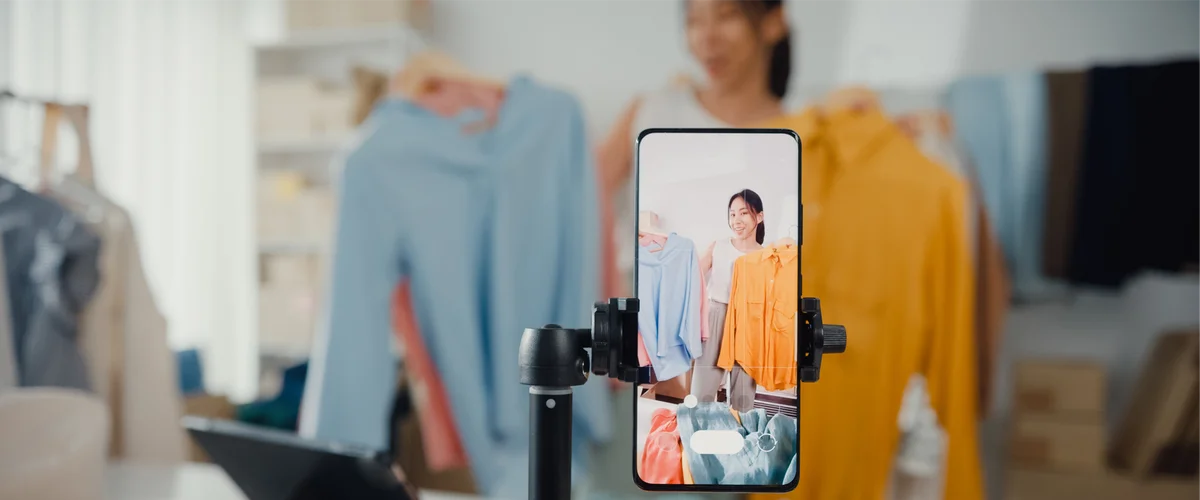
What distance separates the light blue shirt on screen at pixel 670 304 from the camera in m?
0.35

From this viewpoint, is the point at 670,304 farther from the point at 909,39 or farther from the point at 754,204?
the point at 909,39

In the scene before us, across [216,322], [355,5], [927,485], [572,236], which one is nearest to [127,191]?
[216,322]

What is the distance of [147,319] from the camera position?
4.51 feet

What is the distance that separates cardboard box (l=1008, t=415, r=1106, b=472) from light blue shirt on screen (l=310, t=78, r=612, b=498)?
42.5 inches

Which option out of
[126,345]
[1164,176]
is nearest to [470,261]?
[126,345]

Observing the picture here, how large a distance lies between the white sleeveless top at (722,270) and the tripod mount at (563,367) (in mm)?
43

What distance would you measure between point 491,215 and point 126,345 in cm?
73

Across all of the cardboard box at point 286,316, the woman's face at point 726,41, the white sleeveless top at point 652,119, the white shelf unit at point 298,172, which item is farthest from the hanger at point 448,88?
the cardboard box at point 286,316

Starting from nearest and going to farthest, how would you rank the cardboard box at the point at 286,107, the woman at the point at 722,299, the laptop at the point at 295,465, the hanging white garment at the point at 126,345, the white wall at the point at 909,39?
the woman at the point at 722,299, the laptop at the point at 295,465, the hanging white garment at the point at 126,345, the white wall at the point at 909,39, the cardboard box at the point at 286,107

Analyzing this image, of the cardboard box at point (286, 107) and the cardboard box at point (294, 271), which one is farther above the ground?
the cardboard box at point (286, 107)

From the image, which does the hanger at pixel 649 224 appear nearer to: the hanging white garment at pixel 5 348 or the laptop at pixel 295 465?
the laptop at pixel 295 465

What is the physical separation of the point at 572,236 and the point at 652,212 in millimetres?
1028

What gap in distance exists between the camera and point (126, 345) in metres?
1.35

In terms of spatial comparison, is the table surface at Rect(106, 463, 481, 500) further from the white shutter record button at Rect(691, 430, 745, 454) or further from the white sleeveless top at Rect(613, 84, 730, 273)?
the white sleeveless top at Rect(613, 84, 730, 273)
